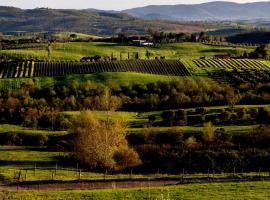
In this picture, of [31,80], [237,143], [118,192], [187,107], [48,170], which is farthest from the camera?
[31,80]

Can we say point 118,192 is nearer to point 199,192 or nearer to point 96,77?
point 199,192

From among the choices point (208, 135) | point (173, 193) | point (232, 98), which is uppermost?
point (173, 193)

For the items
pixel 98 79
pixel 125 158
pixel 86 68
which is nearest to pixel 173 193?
pixel 125 158

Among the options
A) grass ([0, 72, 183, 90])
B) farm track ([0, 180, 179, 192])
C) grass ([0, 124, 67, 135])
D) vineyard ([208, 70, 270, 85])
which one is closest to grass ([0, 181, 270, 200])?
farm track ([0, 180, 179, 192])

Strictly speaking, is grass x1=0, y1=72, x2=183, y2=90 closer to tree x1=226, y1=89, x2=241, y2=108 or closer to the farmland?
the farmland

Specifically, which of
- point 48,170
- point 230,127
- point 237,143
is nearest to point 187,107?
point 230,127

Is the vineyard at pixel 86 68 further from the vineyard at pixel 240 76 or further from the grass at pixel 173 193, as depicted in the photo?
the grass at pixel 173 193

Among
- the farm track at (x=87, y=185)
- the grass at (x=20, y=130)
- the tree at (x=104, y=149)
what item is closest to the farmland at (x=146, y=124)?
the grass at (x=20, y=130)

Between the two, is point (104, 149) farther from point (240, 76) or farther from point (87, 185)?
point (240, 76)
